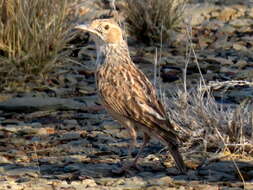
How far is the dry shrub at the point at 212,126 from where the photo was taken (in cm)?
619

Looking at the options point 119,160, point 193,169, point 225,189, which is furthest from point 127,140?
point 225,189

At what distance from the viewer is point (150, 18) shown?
10.4 metres

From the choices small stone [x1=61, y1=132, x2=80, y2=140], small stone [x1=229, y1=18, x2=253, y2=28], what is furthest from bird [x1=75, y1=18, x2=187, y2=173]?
small stone [x1=229, y1=18, x2=253, y2=28]

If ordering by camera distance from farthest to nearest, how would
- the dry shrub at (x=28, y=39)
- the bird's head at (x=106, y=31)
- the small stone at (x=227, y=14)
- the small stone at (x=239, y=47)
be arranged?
the small stone at (x=227, y=14) < the small stone at (x=239, y=47) < the dry shrub at (x=28, y=39) < the bird's head at (x=106, y=31)

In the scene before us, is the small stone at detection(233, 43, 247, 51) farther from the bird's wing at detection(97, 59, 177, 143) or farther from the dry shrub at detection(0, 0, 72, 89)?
the bird's wing at detection(97, 59, 177, 143)

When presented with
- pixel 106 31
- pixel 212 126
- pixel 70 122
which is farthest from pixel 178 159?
pixel 70 122

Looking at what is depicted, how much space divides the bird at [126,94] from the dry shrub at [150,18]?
392cm

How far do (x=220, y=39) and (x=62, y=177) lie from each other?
203 inches

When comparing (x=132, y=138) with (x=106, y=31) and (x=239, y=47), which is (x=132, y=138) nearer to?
(x=106, y=31)

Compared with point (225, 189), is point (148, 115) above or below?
above

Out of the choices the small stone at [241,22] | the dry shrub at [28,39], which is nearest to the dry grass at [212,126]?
the dry shrub at [28,39]

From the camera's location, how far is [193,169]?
600 centimetres

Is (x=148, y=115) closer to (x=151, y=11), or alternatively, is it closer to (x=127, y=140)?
(x=127, y=140)

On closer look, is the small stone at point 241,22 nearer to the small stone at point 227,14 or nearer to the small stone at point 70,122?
the small stone at point 227,14
